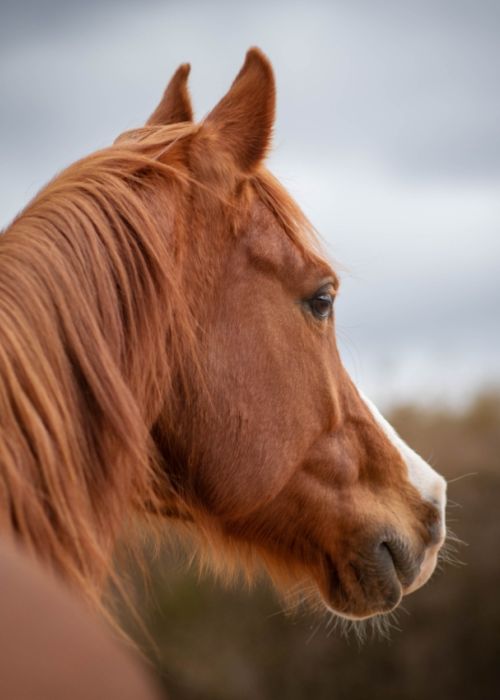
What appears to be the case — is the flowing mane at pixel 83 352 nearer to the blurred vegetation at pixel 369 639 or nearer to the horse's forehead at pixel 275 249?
the horse's forehead at pixel 275 249

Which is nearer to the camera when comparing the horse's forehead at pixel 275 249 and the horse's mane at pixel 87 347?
the horse's mane at pixel 87 347

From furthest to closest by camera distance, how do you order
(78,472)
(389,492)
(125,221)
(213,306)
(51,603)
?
(389,492) → (213,306) → (125,221) → (78,472) → (51,603)

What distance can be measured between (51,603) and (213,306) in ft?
4.66

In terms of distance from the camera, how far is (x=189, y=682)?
8.78m

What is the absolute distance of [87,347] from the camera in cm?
186

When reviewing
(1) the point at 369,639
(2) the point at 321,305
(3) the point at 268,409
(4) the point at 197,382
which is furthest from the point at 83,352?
(1) the point at 369,639

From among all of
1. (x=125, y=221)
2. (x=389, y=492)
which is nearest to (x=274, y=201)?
(x=125, y=221)

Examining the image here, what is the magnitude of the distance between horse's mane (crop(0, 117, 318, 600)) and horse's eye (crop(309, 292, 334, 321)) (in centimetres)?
39

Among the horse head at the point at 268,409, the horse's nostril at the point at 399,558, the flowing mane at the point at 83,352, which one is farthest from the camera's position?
the horse's nostril at the point at 399,558

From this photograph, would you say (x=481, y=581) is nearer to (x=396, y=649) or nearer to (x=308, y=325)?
(x=396, y=649)

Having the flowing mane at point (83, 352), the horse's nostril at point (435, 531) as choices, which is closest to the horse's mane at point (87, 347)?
the flowing mane at point (83, 352)

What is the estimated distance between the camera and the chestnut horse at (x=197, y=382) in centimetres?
179

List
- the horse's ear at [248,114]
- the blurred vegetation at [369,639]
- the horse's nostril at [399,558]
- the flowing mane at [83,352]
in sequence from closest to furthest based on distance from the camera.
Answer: the flowing mane at [83,352] → the horse's ear at [248,114] → the horse's nostril at [399,558] → the blurred vegetation at [369,639]

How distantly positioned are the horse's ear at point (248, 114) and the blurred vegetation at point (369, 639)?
20.1 ft
